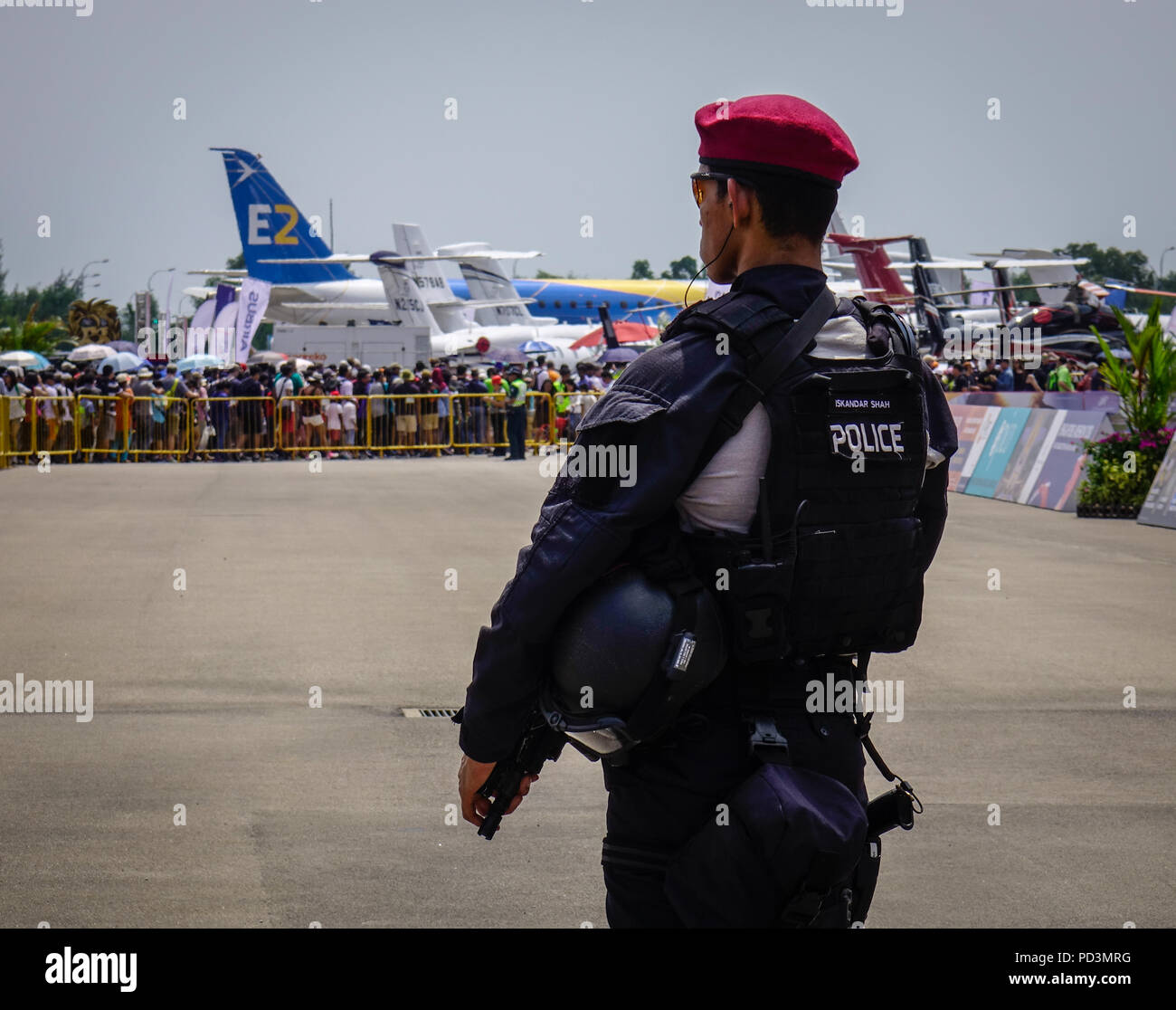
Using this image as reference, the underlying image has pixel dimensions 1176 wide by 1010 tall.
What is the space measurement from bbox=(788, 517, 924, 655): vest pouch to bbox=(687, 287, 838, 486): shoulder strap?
8.7 inches

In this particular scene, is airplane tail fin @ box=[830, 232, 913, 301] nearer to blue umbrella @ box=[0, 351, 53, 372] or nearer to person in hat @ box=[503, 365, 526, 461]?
person in hat @ box=[503, 365, 526, 461]

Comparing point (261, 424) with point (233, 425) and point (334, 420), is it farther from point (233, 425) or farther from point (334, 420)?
point (334, 420)

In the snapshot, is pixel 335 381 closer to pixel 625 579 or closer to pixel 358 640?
pixel 358 640

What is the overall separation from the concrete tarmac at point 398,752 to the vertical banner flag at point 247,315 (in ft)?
108

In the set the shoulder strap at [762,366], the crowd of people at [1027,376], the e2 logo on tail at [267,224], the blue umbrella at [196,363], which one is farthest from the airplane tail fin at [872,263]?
the shoulder strap at [762,366]

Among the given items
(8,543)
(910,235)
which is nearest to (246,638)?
(8,543)

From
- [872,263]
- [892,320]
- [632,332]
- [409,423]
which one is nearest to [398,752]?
[892,320]

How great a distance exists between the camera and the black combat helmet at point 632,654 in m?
2.28

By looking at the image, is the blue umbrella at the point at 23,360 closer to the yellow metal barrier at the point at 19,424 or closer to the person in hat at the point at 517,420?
the yellow metal barrier at the point at 19,424

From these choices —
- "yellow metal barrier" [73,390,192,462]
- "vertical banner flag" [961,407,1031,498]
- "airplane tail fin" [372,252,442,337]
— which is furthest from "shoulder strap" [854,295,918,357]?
"airplane tail fin" [372,252,442,337]

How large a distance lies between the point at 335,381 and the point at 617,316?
134 feet

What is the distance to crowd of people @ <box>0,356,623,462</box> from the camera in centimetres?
2783

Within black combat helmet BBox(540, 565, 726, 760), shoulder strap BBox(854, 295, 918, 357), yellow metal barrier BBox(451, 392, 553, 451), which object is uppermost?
shoulder strap BBox(854, 295, 918, 357)

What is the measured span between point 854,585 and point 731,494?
284 millimetres
